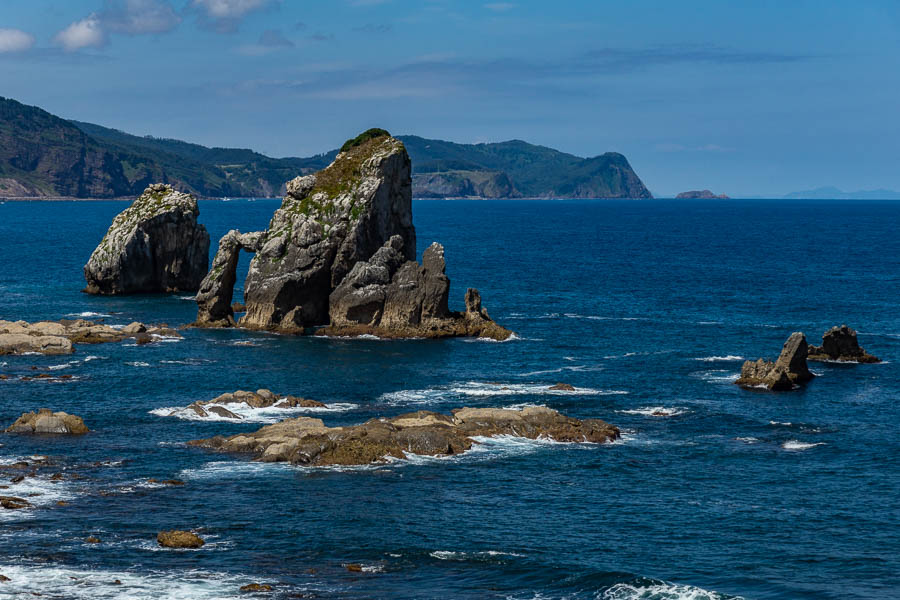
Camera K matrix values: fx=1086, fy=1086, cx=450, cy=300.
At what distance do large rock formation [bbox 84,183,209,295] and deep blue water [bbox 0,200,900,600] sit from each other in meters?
37.8

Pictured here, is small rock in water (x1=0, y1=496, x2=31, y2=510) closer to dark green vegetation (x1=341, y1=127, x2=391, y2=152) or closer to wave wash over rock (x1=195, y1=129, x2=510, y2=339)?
wave wash over rock (x1=195, y1=129, x2=510, y2=339)

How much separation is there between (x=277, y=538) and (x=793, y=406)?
50.3 metres

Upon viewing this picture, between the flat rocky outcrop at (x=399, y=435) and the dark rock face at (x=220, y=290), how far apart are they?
173 ft

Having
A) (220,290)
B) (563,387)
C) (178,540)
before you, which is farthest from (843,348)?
(178,540)

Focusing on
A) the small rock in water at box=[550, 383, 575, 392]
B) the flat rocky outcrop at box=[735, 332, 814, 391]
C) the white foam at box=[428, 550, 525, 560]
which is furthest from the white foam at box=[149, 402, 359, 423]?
the flat rocky outcrop at box=[735, 332, 814, 391]

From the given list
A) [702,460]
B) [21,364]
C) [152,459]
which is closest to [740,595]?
[702,460]

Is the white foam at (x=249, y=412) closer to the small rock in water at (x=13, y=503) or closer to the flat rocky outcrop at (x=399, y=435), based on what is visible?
the flat rocky outcrop at (x=399, y=435)

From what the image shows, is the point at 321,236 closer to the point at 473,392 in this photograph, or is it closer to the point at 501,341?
the point at 501,341

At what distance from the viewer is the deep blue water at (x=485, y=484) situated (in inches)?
2143

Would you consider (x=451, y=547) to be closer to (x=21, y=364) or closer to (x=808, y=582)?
(x=808, y=582)

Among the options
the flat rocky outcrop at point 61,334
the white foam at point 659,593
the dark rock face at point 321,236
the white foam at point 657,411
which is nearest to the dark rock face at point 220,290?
the dark rock face at point 321,236

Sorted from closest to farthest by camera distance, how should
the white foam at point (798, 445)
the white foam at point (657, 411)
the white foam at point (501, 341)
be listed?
the white foam at point (798, 445)
the white foam at point (657, 411)
the white foam at point (501, 341)

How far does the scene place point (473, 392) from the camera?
9662 cm

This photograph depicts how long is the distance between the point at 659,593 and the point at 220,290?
88729mm
